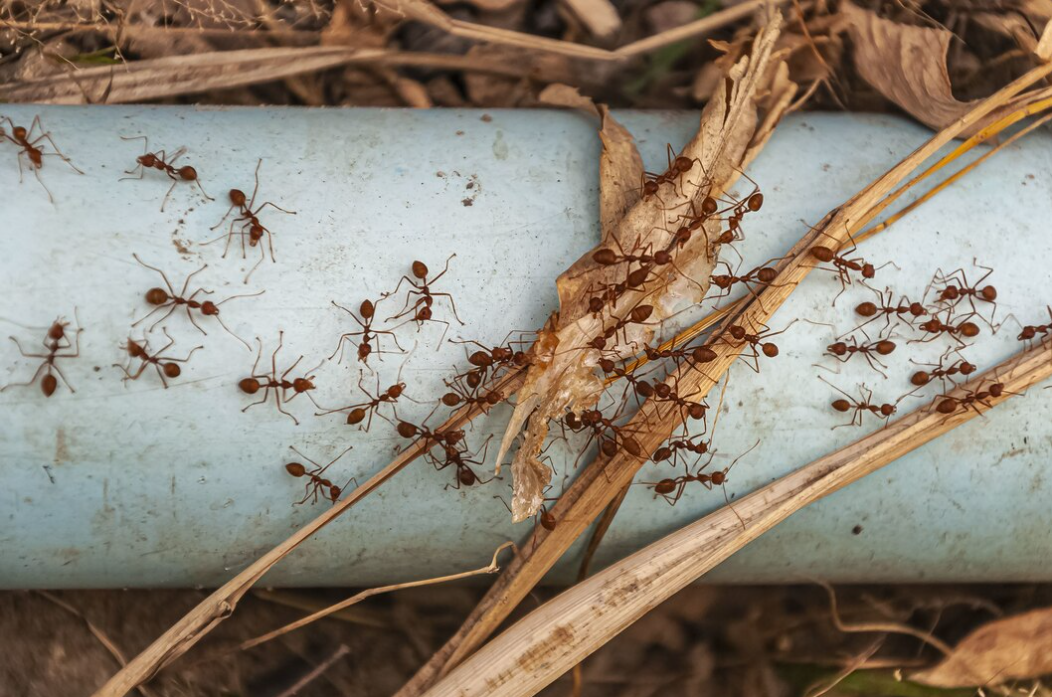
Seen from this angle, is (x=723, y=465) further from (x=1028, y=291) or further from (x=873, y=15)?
(x=873, y=15)

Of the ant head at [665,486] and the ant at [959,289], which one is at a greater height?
the ant at [959,289]

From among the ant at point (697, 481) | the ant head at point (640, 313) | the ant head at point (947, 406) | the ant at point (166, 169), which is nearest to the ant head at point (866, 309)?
the ant head at point (947, 406)

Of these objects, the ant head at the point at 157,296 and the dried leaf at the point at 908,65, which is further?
the dried leaf at the point at 908,65

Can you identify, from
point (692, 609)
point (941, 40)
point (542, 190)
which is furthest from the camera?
point (692, 609)

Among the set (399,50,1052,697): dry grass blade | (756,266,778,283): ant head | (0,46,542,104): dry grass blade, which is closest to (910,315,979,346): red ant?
(399,50,1052,697): dry grass blade

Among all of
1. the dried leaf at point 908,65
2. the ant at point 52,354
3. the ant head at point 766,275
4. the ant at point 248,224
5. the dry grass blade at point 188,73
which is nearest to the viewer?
the ant at point 52,354

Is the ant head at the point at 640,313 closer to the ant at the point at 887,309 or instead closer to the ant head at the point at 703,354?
the ant head at the point at 703,354

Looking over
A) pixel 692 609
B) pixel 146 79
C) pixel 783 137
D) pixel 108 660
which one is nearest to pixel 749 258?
pixel 783 137
